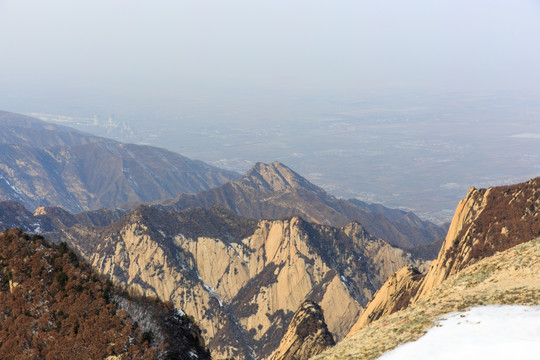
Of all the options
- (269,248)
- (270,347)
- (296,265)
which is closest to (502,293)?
(270,347)

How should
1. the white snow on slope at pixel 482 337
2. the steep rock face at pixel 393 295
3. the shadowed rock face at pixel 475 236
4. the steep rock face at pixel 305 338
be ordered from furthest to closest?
the steep rock face at pixel 305 338 → the steep rock face at pixel 393 295 → the shadowed rock face at pixel 475 236 → the white snow on slope at pixel 482 337

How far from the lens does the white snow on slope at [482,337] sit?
68.3ft

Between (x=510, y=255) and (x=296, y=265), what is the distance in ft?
241

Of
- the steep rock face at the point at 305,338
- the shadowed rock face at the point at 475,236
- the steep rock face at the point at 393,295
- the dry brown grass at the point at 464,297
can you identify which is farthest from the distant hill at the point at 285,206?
the dry brown grass at the point at 464,297

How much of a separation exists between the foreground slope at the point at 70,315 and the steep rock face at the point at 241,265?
6171 cm

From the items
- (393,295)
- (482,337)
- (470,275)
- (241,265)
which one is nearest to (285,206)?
(241,265)

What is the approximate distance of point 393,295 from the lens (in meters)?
55.9

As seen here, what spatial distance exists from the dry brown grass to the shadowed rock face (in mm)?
10029

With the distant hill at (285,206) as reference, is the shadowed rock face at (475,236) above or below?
above

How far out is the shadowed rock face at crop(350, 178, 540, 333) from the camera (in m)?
47.8

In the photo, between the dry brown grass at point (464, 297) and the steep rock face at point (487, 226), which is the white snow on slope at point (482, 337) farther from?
the steep rock face at point (487, 226)

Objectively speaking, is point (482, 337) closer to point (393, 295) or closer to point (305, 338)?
point (393, 295)

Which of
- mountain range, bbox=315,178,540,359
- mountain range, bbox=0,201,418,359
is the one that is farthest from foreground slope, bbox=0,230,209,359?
mountain range, bbox=0,201,418,359

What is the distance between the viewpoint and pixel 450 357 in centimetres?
2127
